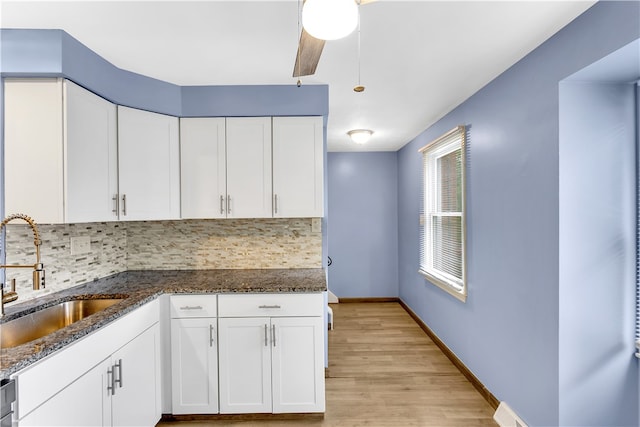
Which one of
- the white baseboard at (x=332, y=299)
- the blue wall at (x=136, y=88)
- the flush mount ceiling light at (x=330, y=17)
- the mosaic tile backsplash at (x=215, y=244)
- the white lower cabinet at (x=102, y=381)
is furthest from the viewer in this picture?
the white baseboard at (x=332, y=299)

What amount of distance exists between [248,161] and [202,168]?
360 mm

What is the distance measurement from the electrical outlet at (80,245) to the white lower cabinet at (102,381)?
71cm

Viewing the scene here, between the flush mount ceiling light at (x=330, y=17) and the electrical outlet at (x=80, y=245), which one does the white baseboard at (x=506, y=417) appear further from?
the electrical outlet at (x=80, y=245)

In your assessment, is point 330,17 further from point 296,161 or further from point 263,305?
point 263,305

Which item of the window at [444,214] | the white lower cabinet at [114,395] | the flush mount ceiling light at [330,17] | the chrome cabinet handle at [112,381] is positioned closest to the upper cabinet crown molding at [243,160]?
the white lower cabinet at [114,395]

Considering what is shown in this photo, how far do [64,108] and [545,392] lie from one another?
10.1 ft

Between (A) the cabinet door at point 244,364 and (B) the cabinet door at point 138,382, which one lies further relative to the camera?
(A) the cabinet door at point 244,364

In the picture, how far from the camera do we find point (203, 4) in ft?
4.84

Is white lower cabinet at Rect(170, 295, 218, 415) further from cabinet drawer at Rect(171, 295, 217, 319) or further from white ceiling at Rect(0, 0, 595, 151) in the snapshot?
white ceiling at Rect(0, 0, 595, 151)

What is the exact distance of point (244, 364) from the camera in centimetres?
215

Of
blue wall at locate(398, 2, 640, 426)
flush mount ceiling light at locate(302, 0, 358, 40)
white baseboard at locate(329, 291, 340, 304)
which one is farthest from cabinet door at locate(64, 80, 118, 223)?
white baseboard at locate(329, 291, 340, 304)

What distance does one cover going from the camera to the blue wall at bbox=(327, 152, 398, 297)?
16.4ft

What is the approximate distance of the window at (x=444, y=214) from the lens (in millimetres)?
2943

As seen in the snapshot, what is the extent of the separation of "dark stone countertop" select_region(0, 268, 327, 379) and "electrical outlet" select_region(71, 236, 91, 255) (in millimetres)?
237
